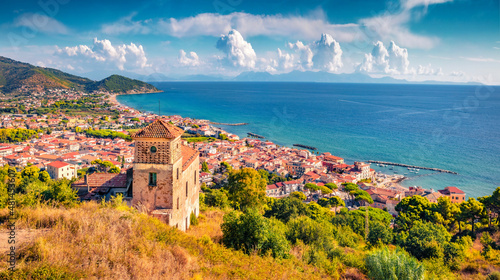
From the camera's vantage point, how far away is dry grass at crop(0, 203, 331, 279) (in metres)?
5.77

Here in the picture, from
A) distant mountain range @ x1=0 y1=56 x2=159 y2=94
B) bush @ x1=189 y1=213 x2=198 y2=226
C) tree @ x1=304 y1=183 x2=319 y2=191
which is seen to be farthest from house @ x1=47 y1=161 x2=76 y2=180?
distant mountain range @ x1=0 y1=56 x2=159 y2=94

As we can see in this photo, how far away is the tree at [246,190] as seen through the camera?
69.1 ft

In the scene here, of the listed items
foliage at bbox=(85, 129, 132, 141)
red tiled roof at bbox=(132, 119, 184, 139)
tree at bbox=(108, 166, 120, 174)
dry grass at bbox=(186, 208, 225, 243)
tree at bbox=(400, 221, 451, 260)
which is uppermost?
red tiled roof at bbox=(132, 119, 184, 139)

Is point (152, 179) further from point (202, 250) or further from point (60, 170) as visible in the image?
point (60, 170)

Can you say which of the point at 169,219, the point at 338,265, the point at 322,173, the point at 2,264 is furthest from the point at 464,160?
the point at 2,264

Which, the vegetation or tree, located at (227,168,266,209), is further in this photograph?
tree, located at (227,168,266,209)

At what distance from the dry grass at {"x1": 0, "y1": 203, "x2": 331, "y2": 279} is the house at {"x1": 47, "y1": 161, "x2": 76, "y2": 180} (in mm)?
34256

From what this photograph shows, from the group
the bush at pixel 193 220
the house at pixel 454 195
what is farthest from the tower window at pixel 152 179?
the house at pixel 454 195

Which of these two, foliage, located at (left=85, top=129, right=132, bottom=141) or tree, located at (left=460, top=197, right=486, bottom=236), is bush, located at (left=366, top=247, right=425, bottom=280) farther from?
foliage, located at (left=85, top=129, right=132, bottom=141)

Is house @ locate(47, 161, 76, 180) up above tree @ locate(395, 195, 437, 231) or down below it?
below

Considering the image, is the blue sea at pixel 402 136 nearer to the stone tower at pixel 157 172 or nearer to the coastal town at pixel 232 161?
the coastal town at pixel 232 161

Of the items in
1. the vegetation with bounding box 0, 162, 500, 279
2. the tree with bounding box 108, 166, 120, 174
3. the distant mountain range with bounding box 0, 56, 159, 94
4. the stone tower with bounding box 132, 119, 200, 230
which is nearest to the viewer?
the vegetation with bounding box 0, 162, 500, 279

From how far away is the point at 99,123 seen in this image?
276ft

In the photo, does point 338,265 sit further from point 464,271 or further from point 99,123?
point 99,123
